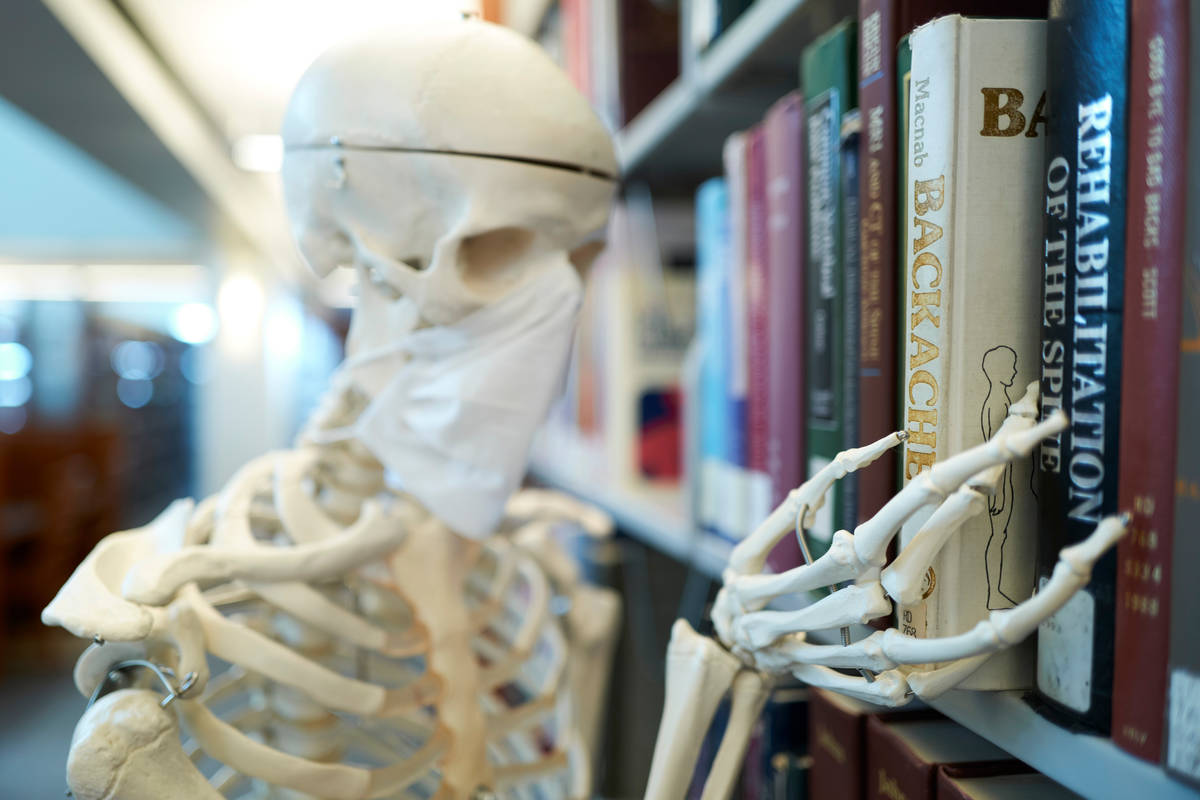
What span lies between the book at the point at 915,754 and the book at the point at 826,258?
111 mm

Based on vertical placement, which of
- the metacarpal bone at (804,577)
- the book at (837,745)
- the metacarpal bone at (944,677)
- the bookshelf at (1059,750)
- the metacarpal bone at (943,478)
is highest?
the metacarpal bone at (943,478)

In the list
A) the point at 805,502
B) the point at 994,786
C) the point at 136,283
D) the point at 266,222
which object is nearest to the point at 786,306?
the point at 805,502

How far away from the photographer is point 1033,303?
0.38 metres

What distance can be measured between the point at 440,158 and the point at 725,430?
0.37 meters

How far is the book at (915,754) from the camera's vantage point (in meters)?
0.45

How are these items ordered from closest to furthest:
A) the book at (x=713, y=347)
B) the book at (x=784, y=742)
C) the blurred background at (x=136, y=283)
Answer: the book at (x=784, y=742) → the book at (x=713, y=347) → the blurred background at (x=136, y=283)

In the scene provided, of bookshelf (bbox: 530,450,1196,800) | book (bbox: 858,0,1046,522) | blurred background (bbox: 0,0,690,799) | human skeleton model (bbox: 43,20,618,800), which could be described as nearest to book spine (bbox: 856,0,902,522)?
book (bbox: 858,0,1046,522)

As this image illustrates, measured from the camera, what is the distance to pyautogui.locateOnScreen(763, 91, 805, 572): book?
1.90 feet

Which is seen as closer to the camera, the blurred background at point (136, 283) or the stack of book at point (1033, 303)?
the stack of book at point (1033, 303)

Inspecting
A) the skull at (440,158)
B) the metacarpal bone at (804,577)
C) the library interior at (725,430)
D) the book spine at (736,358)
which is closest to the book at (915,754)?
the library interior at (725,430)

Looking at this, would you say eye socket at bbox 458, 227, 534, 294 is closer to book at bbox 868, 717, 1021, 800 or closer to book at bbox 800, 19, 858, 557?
book at bbox 800, 19, 858, 557

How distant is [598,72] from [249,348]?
3714mm

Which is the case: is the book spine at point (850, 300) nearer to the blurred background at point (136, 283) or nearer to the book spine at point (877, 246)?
the book spine at point (877, 246)

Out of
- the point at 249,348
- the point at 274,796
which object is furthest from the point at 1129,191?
the point at 249,348
